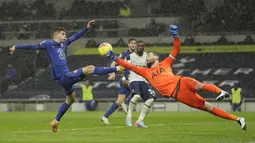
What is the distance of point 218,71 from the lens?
138 ft

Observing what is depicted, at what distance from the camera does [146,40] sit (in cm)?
4316

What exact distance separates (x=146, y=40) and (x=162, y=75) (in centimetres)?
2928

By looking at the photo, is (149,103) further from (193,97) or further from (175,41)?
(193,97)

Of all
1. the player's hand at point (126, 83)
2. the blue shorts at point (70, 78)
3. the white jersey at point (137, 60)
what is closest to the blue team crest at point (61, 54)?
the blue shorts at point (70, 78)

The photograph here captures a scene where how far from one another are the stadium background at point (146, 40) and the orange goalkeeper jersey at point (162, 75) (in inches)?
1025

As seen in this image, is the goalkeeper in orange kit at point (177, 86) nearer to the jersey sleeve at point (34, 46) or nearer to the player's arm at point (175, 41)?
the player's arm at point (175, 41)

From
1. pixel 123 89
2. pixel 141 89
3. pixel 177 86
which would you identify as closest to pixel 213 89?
pixel 177 86

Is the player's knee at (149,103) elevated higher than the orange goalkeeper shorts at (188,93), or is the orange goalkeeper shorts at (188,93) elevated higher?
the orange goalkeeper shorts at (188,93)

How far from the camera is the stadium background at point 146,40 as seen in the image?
41844 mm

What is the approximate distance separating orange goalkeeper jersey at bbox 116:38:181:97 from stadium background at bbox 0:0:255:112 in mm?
26048

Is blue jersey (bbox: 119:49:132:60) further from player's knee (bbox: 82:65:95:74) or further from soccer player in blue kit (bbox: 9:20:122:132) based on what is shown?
player's knee (bbox: 82:65:95:74)

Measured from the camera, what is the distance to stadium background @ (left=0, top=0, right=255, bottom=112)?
41844 mm

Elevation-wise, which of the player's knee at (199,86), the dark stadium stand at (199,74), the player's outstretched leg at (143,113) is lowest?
the dark stadium stand at (199,74)

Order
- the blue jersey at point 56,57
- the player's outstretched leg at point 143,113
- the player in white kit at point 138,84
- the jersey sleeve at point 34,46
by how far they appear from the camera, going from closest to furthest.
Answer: the jersey sleeve at point 34,46, the blue jersey at point 56,57, the player's outstretched leg at point 143,113, the player in white kit at point 138,84
